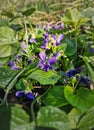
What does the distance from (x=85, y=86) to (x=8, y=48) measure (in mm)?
294

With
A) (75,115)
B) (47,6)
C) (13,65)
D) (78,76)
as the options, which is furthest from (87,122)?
(47,6)

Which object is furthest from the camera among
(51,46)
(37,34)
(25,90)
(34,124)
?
(37,34)

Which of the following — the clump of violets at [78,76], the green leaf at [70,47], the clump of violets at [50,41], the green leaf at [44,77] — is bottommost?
the clump of violets at [78,76]

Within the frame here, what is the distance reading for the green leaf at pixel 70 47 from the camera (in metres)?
1.10

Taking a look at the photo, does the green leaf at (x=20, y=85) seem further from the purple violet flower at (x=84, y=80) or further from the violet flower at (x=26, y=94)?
the purple violet flower at (x=84, y=80)

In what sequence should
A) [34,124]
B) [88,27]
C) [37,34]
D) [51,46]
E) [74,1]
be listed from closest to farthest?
[34,124], [51,46], [37,34], [88,27], [74,1]

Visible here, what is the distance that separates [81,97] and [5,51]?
33 centimetres

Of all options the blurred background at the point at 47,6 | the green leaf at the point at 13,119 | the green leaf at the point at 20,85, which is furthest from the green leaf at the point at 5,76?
the blurred background at the point at 47,6

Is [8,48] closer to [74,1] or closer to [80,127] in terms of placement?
[80,127]

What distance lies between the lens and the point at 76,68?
1077 mm

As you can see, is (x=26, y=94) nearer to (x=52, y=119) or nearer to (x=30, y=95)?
(x=30, y=95)

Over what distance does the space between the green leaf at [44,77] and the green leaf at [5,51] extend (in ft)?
0.58

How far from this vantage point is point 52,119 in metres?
0.71

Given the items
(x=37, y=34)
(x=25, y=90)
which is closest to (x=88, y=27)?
(x=37, y=34)
